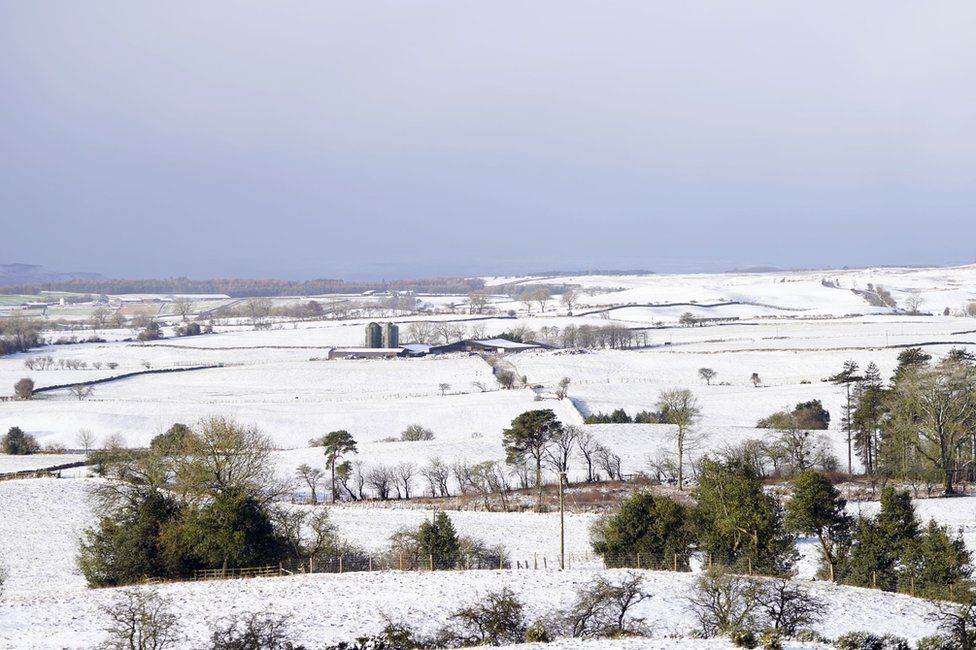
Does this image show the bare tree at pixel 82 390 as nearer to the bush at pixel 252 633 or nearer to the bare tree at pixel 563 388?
the bare tree at pixel 563 388

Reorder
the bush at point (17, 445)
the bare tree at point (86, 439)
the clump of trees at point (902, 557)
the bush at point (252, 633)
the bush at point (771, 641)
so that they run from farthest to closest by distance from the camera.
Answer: the bare tree at point (86, 439) → the bush at point (17, 445) → the clump of trees at point (902, 557) → the bush at point (252, 633) → the bush at point (771, 641)

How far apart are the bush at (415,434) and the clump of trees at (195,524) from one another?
2406 centimetres

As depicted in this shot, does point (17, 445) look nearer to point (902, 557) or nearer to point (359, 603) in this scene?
point (359, 603)

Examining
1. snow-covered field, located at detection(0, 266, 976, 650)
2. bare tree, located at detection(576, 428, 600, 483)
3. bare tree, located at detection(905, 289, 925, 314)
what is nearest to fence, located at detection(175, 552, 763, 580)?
snow-covered field, located at detection(0, 266, 976, 650)

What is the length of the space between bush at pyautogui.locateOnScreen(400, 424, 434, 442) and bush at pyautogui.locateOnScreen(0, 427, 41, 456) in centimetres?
1951

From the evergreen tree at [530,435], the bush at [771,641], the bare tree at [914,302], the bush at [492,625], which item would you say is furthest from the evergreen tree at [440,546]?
the bare tree at [914,302]

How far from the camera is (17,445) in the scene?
53.6m

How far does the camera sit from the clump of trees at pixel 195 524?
26359 mm

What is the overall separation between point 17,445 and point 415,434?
68.8 ft

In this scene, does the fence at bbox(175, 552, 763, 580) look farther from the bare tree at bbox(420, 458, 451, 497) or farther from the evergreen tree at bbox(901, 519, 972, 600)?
the bare tree at bbox(420, 458, 451, 497)

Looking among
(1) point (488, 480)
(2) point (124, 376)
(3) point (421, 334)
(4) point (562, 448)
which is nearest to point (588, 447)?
(4) point (562, 448)

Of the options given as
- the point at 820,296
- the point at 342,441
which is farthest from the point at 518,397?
the point at 820,296

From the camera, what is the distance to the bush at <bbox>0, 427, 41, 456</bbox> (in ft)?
175

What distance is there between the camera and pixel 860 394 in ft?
165
